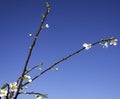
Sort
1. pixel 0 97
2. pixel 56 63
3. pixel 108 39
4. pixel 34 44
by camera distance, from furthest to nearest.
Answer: pixel 108 39 → pixel 34 44 → pixel 56 63 → pixel 0 97

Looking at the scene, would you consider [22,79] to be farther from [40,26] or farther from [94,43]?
[94,43]

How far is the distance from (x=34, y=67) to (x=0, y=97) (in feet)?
3.34

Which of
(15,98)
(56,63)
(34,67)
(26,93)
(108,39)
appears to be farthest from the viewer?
(108,39)

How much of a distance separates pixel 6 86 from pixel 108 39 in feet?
7.24

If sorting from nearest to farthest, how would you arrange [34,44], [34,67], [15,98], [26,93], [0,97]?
[15,98], [0,97], [26,93], [34,44], [34,67]

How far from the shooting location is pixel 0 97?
2.38m

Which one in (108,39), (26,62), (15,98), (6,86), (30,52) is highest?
(108,39)

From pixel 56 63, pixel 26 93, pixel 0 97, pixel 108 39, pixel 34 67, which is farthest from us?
pixel 108 39

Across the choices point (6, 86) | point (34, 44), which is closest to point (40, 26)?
point (34, 44)

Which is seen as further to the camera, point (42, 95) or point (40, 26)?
point (40, 26)

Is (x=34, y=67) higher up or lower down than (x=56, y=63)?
higher up

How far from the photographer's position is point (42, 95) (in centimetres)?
235

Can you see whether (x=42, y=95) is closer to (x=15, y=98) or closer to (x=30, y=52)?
(x=15, y=98)

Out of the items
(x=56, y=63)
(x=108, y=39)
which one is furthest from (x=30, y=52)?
(x=108, y=39)
